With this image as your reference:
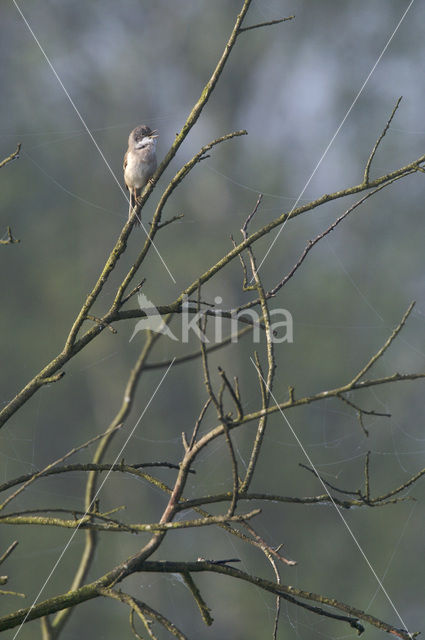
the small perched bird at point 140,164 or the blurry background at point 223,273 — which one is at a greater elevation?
the blurry background at point 223,273

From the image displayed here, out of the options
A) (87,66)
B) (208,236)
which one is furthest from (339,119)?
(87,66)

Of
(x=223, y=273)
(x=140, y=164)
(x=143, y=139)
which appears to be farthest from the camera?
(x=223, y=273)

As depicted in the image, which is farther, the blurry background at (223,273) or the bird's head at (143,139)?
the blurry background at (223,273)

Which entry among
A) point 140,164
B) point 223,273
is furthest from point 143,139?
point 223,273

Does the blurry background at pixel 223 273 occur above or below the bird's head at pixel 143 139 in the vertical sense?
above

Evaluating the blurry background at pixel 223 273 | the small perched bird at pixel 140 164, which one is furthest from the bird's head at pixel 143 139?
the blurry background at pixel 223 273

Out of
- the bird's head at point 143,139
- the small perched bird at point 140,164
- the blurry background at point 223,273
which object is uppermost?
the blurry background at point 223,273

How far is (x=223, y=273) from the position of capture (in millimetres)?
11797

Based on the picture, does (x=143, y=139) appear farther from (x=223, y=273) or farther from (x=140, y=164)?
(x=223, y=273)

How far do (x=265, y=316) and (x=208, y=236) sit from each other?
11.1 meters

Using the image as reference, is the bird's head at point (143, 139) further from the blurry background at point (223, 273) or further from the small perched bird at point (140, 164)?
the blurry background at point (223, 273)

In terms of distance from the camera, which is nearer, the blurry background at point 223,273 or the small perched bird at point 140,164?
the small perched bird at point 140,164

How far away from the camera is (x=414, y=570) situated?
35.9 ft

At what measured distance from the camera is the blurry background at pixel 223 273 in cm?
1044
